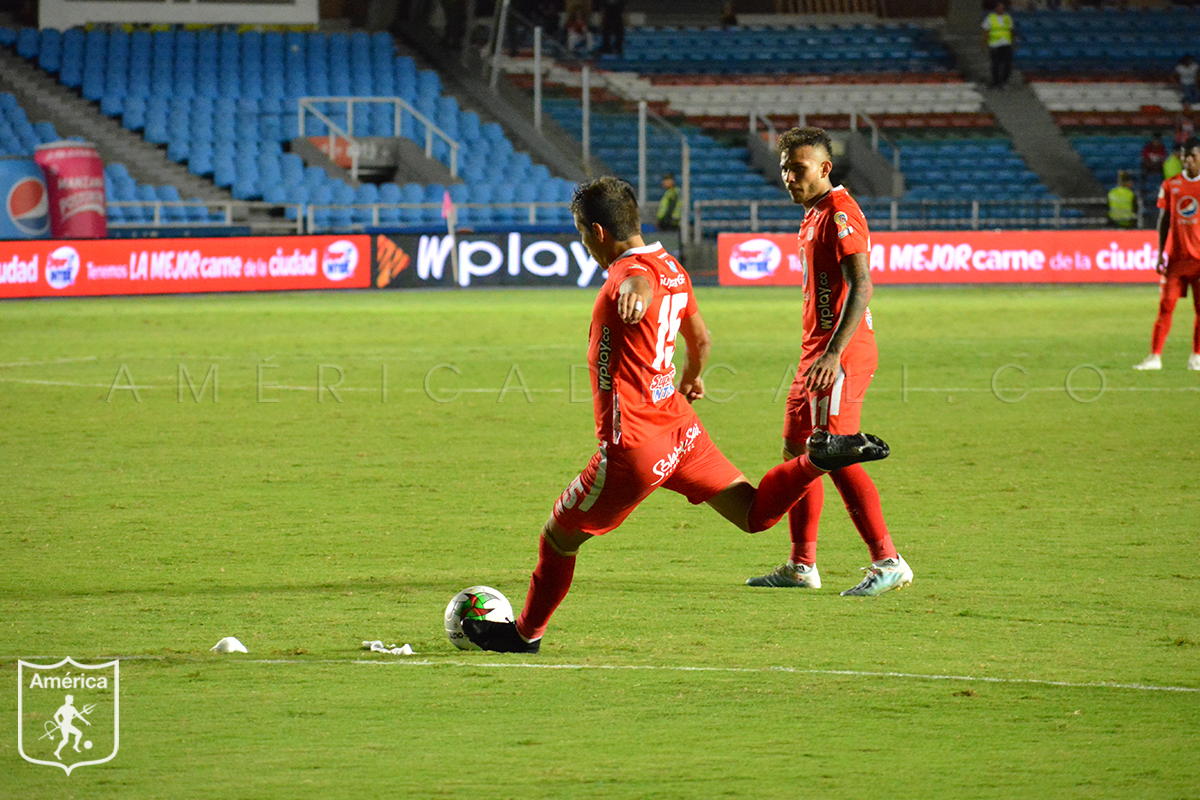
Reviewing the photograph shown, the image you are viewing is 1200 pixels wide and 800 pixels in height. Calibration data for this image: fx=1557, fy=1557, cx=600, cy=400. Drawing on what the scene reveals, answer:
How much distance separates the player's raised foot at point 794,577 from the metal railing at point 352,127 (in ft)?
87.9

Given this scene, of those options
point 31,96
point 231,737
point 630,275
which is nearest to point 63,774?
point 231,737

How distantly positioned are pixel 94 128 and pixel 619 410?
29.4m

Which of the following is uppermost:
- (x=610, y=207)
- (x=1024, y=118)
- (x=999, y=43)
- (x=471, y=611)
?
(x=999, y=43)

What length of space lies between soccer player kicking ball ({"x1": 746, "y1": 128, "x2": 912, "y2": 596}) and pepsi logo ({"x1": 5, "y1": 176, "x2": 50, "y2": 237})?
71.3ft

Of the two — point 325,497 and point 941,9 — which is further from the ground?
point 941,9

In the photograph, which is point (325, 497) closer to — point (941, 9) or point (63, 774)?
point (63, 774)

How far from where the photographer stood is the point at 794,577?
6707mm

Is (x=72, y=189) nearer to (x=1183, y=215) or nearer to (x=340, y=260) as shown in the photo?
(x=340, y=260)

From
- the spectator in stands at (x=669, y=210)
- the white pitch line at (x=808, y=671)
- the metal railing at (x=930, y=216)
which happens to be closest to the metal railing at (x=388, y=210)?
the spectator in stands at (x=669, y=210)

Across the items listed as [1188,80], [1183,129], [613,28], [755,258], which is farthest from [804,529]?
[1188,80]

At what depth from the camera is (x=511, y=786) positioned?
4.26m

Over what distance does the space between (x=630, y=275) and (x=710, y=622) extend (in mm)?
1581

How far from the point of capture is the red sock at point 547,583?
5.48 meters

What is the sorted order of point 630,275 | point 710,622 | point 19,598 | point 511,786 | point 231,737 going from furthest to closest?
point 19,598 < point 710,622 < point 630,275 < point 231,737 < point 511,786
